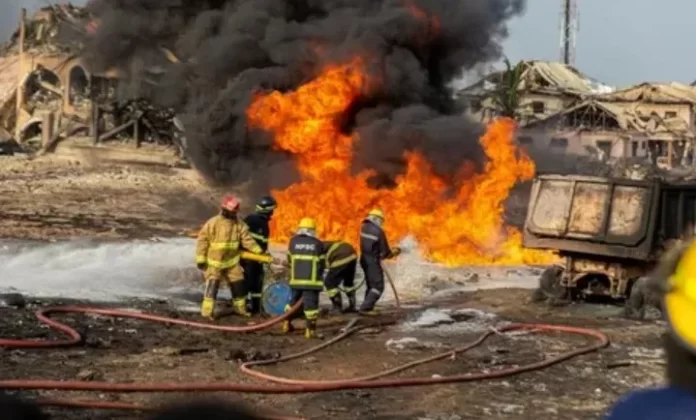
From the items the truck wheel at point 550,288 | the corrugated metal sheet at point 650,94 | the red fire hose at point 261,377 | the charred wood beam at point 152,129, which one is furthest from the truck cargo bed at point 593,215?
the corrugated metal sheet at point 650,94

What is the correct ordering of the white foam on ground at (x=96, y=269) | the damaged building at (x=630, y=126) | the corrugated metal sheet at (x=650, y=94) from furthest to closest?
the corrugated metal sheet at (x=650, y=94), the damaged building at (x=630, y=126), the white foam on ground at (x=96, y=269)

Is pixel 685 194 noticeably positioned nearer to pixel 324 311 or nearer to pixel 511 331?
pixel 511 331

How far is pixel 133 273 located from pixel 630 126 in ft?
137

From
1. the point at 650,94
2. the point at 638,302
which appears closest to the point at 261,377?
the point at 638,302

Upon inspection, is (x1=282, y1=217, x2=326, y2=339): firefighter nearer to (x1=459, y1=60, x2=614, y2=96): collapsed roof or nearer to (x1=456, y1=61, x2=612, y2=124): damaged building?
(x1=456, y1=61, x2=612, y2=124): damaged building

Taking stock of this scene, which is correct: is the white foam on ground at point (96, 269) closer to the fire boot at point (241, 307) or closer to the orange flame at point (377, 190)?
the fire boot at point (241, 307)

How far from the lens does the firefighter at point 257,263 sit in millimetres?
13320

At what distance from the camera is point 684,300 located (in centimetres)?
201

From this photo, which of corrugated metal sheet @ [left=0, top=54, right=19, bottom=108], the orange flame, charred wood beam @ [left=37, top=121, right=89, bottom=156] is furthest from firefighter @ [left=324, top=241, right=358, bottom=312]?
corrugated metal sheet @ [left=0, top=54, right=19, bottom=108]

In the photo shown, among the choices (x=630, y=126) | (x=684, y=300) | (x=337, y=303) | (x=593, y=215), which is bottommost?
(x=337, y=303)

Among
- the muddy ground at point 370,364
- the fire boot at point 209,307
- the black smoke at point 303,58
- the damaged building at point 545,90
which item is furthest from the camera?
the damaged building at point 545,90

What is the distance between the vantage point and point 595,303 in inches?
611

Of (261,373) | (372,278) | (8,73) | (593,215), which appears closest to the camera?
(261,373)

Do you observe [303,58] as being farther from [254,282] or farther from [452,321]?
[452,321]
